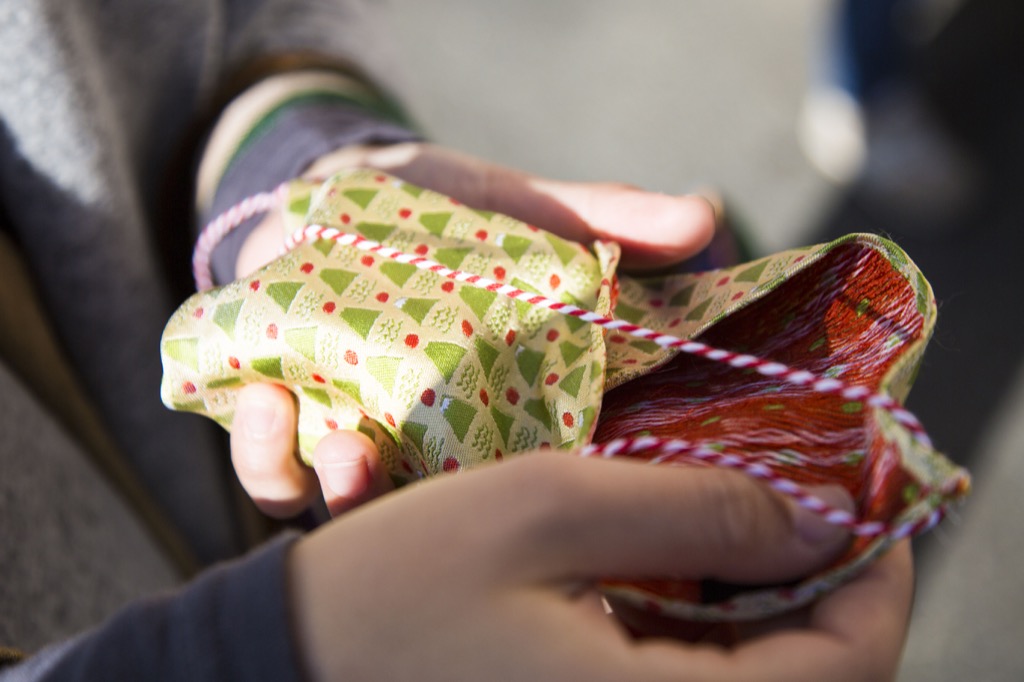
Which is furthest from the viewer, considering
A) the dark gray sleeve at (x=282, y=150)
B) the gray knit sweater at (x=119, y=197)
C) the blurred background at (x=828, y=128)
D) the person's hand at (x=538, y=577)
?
the blurred background at (x=828, y=128)

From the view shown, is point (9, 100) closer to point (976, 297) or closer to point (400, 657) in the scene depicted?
point (400, 657)

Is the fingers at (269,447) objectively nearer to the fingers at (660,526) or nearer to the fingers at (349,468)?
the fingers at (349,468)

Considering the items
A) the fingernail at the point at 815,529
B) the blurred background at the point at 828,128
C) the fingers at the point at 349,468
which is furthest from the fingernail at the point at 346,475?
the blurred background at the point at 828,128

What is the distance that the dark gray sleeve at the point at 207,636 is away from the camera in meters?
0.28

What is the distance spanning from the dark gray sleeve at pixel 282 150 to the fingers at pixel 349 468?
0.26 metres

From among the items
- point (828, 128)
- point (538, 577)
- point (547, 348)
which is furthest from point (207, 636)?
point (828, 128)

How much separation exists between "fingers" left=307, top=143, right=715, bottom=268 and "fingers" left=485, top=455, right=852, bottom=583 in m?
0.24

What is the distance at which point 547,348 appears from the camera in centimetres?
44

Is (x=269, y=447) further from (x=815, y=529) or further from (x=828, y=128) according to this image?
(x=828, y=128)

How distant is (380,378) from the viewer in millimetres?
417

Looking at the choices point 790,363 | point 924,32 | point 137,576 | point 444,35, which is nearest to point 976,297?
point 924,32

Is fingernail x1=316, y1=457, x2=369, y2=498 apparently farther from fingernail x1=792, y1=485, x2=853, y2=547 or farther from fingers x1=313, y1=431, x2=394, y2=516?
fingernail x1=792, y1=485, x2=853, y2=547

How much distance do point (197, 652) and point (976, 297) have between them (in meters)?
1.24

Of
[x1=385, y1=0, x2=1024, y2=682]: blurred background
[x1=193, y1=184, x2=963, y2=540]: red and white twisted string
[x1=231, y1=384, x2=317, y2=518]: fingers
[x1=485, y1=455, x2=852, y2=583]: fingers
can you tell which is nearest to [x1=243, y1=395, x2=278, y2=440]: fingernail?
[x1=231, y1=384, x2=317, y2=518]: fingers
